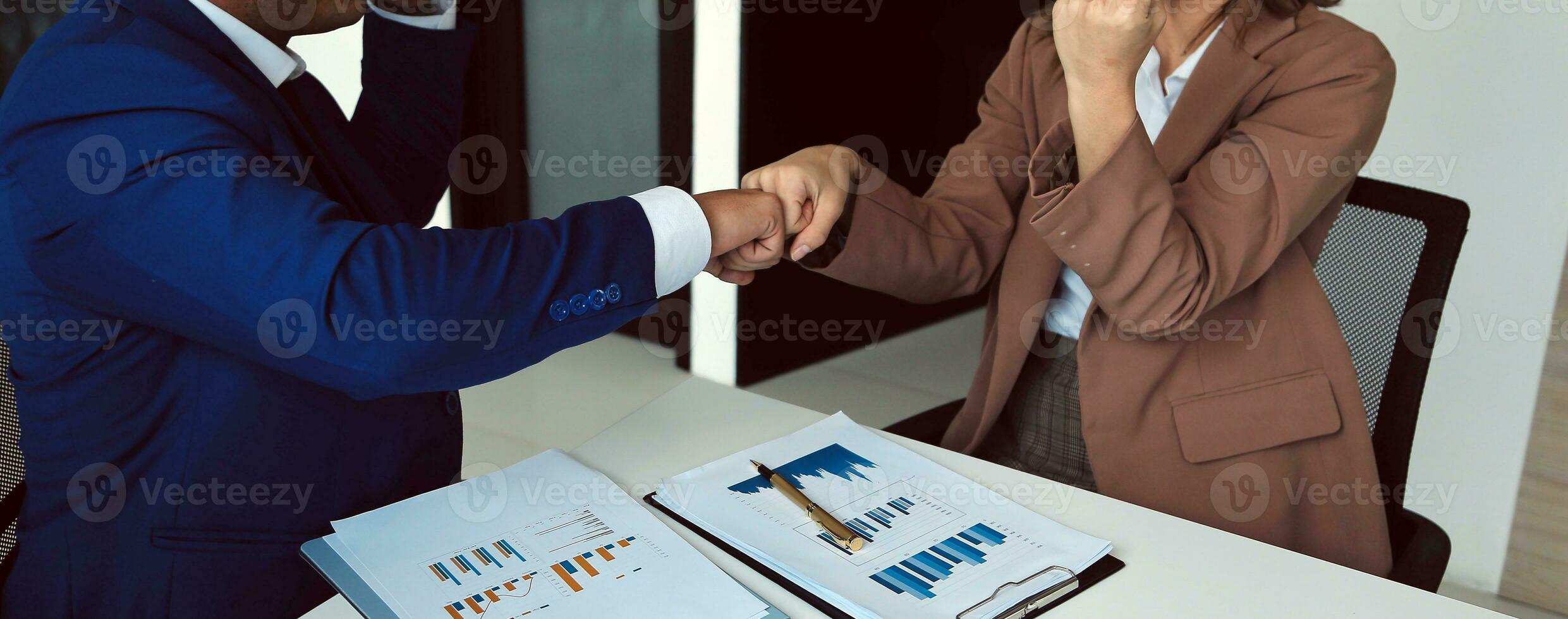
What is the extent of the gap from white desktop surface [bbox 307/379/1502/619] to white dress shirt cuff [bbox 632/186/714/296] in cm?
20

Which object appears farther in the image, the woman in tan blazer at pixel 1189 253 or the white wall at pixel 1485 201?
the white wall at pixel 1485 201

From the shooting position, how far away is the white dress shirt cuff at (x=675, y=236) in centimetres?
104

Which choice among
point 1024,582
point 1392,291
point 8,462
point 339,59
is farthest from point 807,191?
point 339,59

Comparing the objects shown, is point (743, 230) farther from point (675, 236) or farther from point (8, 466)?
point (8, 466)

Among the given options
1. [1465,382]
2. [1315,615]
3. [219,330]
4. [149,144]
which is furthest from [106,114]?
[1465,382]

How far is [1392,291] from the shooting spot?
133 cm

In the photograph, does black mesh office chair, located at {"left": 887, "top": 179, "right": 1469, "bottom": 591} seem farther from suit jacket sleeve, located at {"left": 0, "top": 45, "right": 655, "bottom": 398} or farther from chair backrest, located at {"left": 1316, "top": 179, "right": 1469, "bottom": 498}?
suit jacket sleeve, located at {"left": 0, "top": 45, "right": 655, "bottom": 398}

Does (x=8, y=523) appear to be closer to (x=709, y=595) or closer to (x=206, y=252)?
(x=206, y=252)

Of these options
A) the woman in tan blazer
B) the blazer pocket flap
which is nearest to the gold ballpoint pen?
the woman in tan blazer

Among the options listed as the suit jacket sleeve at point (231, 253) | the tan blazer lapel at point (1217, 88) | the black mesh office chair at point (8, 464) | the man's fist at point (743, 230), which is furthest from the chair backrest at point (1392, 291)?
the black mesh office chair at point (8, 464)

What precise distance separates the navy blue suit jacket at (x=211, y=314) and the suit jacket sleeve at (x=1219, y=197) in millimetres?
488

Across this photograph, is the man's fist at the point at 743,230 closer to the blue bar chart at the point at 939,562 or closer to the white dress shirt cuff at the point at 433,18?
the blue bar chart at the point at 939,562

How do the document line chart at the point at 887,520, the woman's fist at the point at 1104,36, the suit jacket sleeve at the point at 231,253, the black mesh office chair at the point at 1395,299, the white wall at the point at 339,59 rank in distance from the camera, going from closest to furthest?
1. the suit jacket sleeve at the point at 231,253
2. the document line chart at the point at 887,520
3. the woman's fist at the point at 1104,36
4. the black mesh office chair at the point at 1395,299
5. the white wall at the point at 339,59

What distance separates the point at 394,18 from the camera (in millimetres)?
1438
